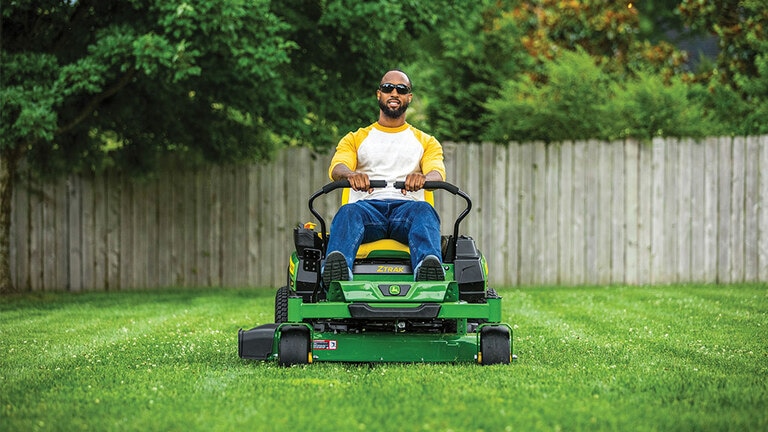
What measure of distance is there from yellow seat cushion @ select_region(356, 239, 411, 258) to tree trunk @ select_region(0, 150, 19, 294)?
7719mm

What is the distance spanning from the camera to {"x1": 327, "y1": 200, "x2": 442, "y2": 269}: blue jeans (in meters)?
6.95

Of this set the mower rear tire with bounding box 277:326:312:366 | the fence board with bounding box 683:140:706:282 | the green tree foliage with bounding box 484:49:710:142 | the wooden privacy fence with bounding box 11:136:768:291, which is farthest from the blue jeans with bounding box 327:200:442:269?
the green tree foliage with bounding box 484:49:710:142

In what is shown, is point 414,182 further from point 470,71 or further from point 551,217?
point 470,71

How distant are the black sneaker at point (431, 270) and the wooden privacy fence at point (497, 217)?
7.99 m

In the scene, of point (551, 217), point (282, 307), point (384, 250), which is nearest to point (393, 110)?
point (384, 250)

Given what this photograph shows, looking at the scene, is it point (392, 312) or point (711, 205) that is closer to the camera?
point (392, 312)

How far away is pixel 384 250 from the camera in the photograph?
284 inches

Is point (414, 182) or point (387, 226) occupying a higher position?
point (414, 182)

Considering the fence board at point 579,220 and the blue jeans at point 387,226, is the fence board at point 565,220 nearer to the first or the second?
the fence board at point 579,220

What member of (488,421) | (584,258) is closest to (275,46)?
(584,258)

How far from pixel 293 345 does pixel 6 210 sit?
318 inches

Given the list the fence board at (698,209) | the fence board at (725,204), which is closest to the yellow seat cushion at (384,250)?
the fence board at (698,209)

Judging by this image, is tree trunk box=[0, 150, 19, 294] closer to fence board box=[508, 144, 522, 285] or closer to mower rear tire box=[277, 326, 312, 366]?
fence board box=[508, 144, 522, 285]

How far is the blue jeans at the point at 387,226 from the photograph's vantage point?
22.8 ft
